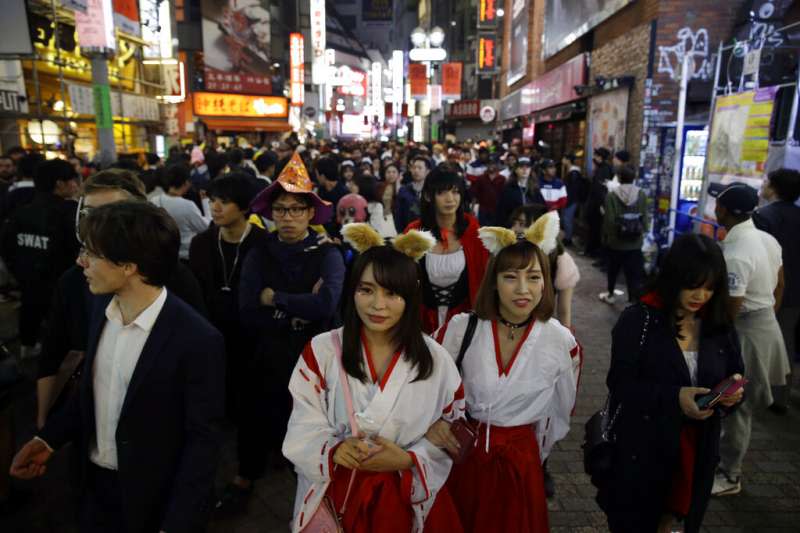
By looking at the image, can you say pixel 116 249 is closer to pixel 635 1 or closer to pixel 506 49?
pixel 635 1

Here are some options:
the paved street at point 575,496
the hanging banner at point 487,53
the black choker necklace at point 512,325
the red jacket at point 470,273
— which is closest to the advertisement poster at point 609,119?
the paved street at point 575,496

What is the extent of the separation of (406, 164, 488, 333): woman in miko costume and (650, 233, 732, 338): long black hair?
56.4 inches

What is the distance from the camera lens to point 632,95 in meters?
11.1

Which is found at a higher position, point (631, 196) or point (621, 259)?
point (631, 196)

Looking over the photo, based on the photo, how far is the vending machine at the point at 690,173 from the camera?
8.71 m

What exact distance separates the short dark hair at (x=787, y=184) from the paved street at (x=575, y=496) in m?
1.91

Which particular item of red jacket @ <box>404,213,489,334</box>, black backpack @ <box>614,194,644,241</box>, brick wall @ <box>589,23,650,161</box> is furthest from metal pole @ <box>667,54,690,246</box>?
red jacket @ <box>404,213,489,334</box>

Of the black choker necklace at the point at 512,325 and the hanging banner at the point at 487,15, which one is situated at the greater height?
the hanging banner at the point at 487,15

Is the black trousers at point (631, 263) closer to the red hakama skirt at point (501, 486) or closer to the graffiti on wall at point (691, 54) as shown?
the graffiti on wall at point (691, 54)

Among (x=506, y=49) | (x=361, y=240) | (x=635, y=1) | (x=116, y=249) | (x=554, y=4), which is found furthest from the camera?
(x=506, y=49)

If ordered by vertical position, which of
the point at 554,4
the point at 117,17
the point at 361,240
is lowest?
the point at 361,240

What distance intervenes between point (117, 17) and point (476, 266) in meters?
8.10

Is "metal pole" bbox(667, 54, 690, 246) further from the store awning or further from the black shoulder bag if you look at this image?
the store awning

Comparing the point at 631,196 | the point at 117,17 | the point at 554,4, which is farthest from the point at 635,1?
the point at 117,17
